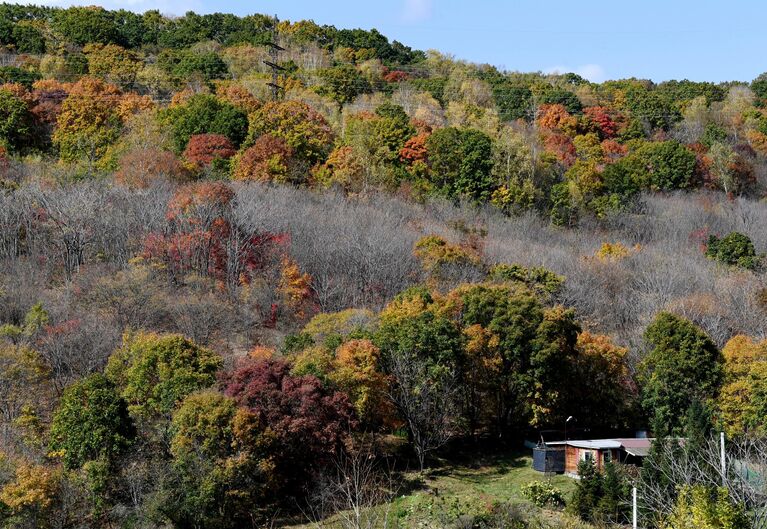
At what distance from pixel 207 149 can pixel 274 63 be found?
1947cm

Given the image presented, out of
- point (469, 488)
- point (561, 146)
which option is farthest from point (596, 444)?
point (561, 146)

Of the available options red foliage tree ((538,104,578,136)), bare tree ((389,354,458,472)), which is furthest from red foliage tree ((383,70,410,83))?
bare tree ((389,354,458,472))

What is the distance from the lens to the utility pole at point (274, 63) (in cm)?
5812

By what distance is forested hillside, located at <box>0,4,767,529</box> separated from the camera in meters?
24.2

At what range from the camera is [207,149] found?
48.2 metres

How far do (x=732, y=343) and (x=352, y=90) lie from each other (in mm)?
39935

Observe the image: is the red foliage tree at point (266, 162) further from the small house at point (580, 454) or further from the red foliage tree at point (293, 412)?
the small house at point (580, 454)

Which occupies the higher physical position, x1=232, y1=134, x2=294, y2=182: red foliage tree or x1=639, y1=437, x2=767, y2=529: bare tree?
x1=232, y1=134, x2=294, y2=182: red foliage tree

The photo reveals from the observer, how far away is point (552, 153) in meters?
58.2

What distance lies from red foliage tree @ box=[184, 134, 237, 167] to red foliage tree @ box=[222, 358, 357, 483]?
77.0ft

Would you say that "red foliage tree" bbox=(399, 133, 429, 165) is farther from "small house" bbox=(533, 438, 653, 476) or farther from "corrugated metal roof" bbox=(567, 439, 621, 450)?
"corrugated metal roof" bbox=(567, 439, 621, 450)

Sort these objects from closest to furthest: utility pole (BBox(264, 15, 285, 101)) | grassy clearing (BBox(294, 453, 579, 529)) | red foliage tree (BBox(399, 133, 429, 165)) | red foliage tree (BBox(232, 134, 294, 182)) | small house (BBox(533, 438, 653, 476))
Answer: grassy clearing (BBox(294, 453, 579, 529)) < small house (BBox(533, 438, 653, 476)) < red foliage tree (BBox(232, 134, 294, 182)) < red foliage tree (BBox(399, 133, 429, 165)) < utility pole (BBox(264, 15, 285, 101))

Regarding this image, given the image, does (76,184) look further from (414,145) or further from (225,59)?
(225,59)

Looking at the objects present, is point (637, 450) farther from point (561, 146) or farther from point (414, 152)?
point (561, 146)
